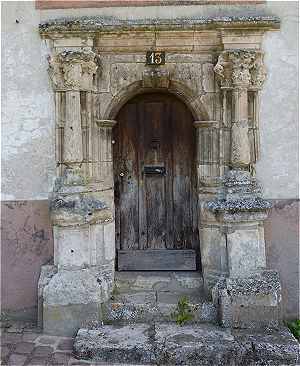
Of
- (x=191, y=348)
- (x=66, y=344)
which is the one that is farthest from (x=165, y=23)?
(x=66, y=344)

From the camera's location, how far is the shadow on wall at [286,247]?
16.4ft

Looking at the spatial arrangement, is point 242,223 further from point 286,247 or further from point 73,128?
point 73,128

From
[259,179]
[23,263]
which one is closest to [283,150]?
[259,179]

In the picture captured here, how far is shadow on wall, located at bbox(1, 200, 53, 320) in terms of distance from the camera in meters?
5.05

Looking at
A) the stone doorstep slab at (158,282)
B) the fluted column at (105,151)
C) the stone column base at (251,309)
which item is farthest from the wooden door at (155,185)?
the stone column base at (251,309)

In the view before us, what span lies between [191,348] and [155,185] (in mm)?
1948

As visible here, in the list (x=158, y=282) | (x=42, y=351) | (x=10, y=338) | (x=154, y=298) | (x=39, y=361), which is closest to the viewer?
(x=39, y=361)

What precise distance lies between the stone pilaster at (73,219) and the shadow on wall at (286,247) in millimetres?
1790

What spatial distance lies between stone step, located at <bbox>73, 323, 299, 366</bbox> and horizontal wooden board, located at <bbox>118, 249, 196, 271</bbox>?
1042 millimetres

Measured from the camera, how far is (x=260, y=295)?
469cm

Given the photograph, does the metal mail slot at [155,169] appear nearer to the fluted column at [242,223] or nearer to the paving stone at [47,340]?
the fluted column at [242,223]

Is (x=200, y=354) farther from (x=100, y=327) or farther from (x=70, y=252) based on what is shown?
(x=70, y=252)

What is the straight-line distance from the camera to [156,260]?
18.0 ft

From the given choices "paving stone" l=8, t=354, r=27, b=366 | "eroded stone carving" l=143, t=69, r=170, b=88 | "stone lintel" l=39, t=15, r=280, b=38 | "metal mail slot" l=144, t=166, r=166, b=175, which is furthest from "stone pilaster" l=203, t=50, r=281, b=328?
"paving stone" l=8, t=354, r=27, b=366
